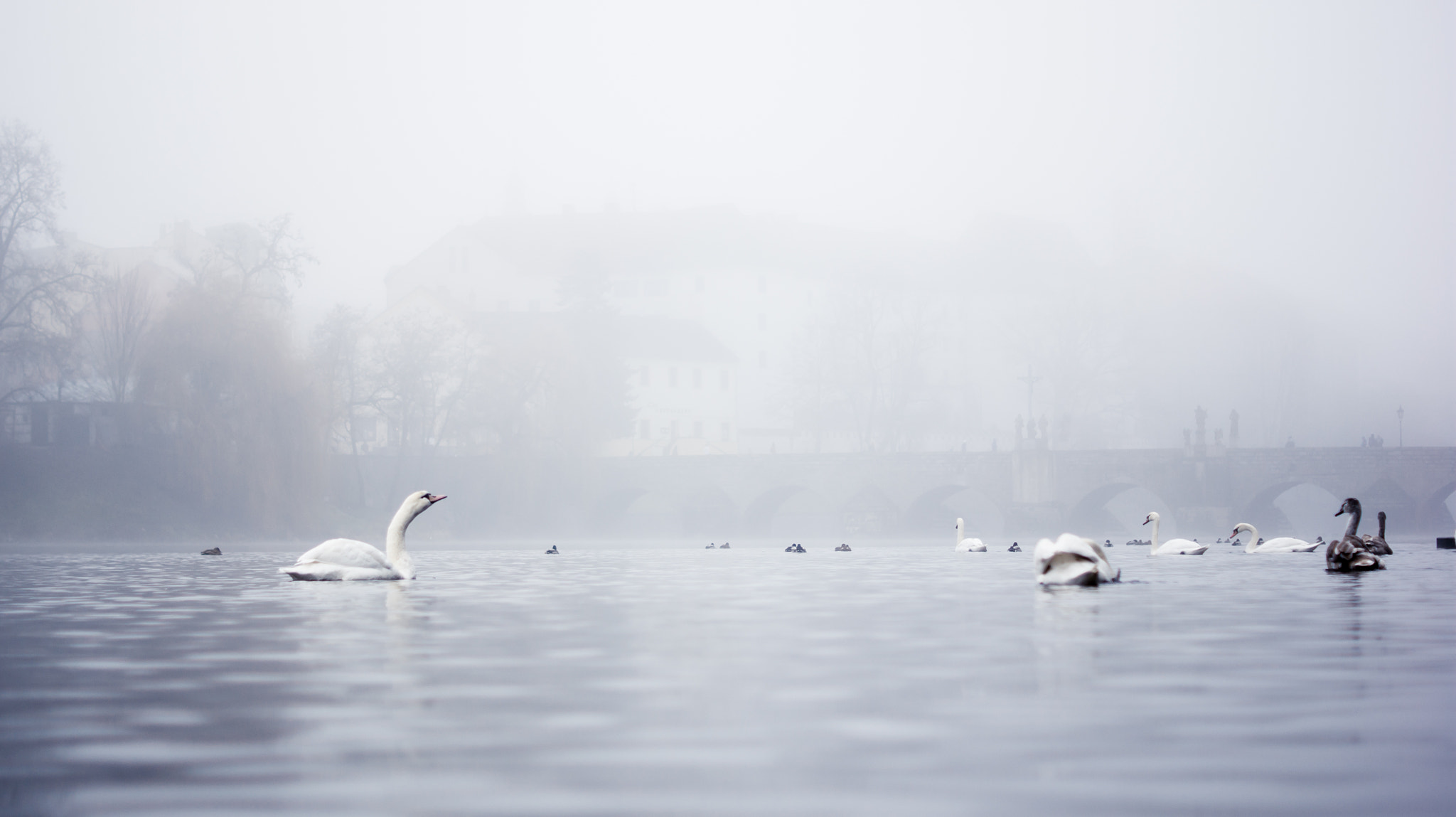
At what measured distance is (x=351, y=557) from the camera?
19.3 metres

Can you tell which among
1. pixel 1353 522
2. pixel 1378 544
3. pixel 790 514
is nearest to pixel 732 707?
pixel 1353 522

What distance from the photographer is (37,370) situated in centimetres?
5138

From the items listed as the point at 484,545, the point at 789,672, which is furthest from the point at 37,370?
the point at 789,672

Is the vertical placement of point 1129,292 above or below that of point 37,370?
above

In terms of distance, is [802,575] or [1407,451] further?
[1407,451]

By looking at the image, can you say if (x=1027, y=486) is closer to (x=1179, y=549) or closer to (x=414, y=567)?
(x=1179, y=549)

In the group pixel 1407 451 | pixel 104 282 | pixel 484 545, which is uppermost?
pixel 104 282

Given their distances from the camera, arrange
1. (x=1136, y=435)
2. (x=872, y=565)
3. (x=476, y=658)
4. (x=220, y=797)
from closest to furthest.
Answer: (x=220, y=797) → (x=476, y=658) → (x=872, y=565) → (x=1136, y=435)

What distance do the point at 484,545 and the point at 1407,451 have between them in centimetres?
3934

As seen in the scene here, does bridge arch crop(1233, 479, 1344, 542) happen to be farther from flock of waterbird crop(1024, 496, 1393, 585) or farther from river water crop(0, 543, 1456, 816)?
river water crop(0, 543, 1456, 816)

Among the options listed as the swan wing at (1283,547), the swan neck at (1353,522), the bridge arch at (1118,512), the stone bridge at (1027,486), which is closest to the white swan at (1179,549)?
the swan wing at (1283,547)

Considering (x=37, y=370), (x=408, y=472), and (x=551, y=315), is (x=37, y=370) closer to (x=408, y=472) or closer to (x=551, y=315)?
(x=408, y=472)

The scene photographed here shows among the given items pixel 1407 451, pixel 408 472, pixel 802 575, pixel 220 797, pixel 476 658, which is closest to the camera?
pixel 220 797

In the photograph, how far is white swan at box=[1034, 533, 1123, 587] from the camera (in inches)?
661
